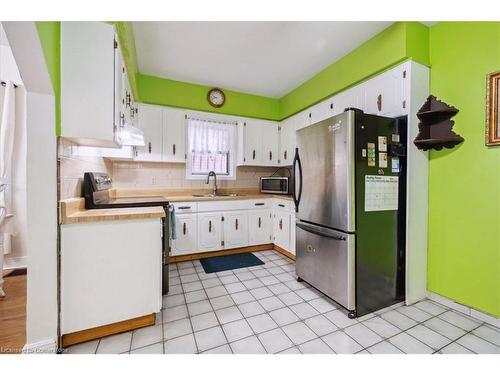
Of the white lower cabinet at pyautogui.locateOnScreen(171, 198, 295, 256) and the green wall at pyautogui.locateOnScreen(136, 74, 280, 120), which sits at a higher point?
the green wall at pyautogui.locateOnScreen(136, 74, 280, 120)

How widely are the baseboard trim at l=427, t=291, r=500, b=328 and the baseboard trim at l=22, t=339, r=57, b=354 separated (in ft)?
9.82

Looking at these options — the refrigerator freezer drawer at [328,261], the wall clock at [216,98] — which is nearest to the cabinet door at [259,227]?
the refrigerator freezer drawer at [328,261]

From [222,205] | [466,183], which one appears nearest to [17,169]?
[222,205]

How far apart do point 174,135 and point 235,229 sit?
1680 millimetres

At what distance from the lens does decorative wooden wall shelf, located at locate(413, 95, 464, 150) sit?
1809 mm

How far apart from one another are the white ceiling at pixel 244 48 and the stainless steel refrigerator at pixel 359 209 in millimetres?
948

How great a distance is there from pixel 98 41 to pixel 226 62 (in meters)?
1.53

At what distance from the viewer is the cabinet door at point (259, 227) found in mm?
3367

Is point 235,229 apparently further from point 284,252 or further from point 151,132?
point 151,132

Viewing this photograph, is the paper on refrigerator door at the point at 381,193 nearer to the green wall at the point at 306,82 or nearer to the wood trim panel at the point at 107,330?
the green wall at the point at 306,82

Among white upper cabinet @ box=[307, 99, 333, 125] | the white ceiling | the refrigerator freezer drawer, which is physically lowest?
the refrigerator freezer drawer

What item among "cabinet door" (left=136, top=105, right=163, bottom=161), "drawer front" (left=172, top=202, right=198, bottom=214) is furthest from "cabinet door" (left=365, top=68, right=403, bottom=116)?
"cabinet door" (left=136, top=105, right=163, bottom=161)

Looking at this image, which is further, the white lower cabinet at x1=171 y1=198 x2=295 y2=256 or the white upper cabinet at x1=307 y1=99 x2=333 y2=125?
the white lower cabinet at x1=171 y1=198 x2=295 y2=256

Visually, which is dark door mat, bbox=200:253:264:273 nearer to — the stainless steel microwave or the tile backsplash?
the stainless steel microwave
